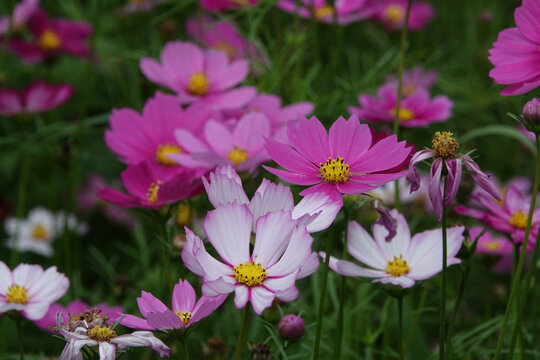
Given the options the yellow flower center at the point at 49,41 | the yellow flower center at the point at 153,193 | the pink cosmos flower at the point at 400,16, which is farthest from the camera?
the pink cosmos flower at the point at 400,16

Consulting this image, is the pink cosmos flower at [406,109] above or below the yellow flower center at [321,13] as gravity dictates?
below

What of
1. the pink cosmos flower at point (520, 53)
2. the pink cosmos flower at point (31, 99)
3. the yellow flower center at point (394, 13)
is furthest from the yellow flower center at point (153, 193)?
the yellow flower center at point (394, 13)

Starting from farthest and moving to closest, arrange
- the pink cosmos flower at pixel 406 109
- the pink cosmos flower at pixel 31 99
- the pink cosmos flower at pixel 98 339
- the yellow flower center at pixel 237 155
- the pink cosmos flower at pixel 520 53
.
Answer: the pink cosmos flower at pixel 31 99 → the pink cosmos flower at pixel 406 109 → the yellow flower center at pixel 237 155 → the pink cosmos flower at pixel 520 53 → the pink cosmos flower at pixel 98 339

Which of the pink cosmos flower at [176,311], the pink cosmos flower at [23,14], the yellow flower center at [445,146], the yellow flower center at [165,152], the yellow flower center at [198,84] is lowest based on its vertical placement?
the pink cosmos flower at [176,311]

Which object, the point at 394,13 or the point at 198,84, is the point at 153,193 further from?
the point at 394,13

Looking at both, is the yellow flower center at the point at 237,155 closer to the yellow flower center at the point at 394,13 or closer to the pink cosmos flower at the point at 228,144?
the pink cosmos flower at the point at 228,144

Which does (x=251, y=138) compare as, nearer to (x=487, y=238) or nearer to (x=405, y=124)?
(x=405, y=124)
